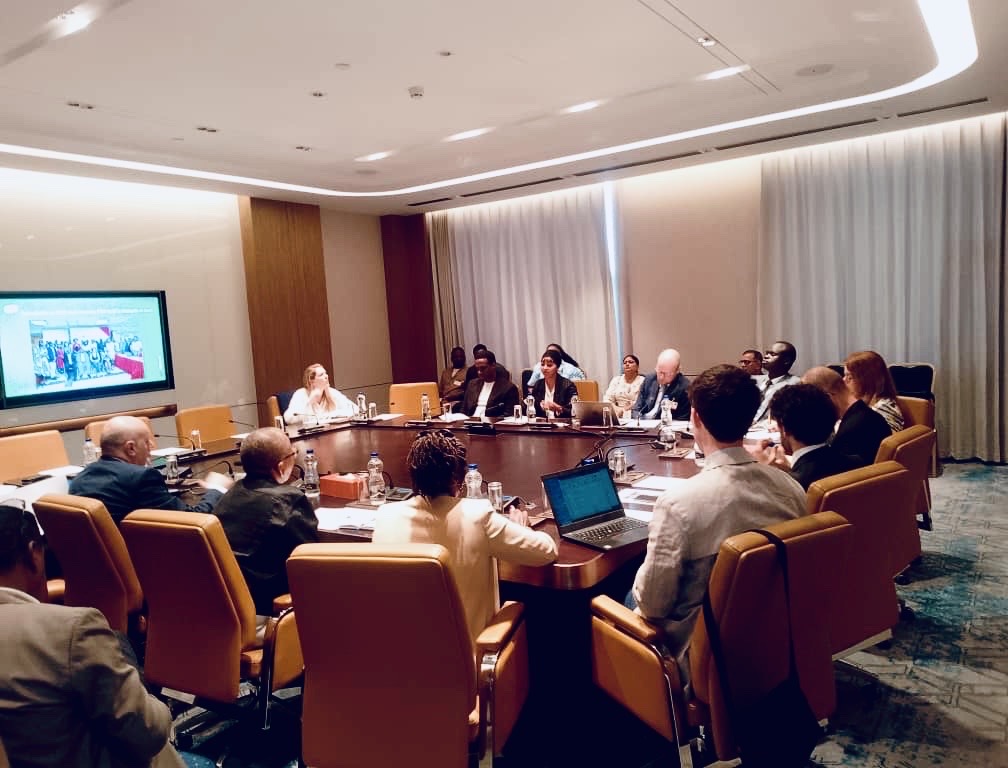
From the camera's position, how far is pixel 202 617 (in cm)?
233

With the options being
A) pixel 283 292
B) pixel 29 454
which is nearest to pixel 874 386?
pixel 29 454

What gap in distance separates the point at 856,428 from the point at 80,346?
19.2 ft

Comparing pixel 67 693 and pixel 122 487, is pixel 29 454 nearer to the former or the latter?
pixel 122 487

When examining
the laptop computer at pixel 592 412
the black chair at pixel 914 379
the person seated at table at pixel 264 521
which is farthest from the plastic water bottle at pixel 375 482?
the black chair at pixel 914 379

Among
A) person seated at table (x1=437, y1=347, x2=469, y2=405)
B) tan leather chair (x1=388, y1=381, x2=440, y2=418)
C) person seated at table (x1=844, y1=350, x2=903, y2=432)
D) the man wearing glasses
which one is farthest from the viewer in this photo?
person seated at table (x1=437, y1=347, x2=469, y2=405)

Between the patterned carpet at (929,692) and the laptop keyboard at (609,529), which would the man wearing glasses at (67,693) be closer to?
the patterned carpet at (929,692)

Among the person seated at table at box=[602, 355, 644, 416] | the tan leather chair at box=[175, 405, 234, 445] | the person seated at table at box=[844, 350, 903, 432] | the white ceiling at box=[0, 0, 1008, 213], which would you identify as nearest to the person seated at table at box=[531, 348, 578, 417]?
the person seated at table at box=[602, 355, 644, 416]

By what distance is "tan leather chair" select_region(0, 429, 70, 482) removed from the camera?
14.6 feet

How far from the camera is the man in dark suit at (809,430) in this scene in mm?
2807

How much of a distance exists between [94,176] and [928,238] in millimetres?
7111

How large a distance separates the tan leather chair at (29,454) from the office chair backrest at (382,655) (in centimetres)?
353

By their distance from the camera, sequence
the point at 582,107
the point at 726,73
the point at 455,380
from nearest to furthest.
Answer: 1. the point at 726,73
2. the point at 582,107
3. the point at 455,380

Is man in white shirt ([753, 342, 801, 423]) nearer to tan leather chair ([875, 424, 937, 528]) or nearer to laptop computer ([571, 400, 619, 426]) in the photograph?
laptop computer ([571, 400, 619, 426])

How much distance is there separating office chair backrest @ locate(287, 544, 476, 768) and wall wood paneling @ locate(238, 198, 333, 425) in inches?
227
